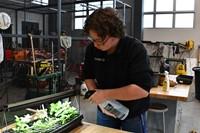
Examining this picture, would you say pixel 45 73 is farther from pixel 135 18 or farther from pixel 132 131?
pixel 135 18

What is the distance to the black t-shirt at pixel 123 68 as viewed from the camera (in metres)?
1.34

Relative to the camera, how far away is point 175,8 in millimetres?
7695

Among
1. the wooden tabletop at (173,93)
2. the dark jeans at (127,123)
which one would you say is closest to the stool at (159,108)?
the wooden tabletop at (173,93)

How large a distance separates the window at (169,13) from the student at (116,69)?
679 cm

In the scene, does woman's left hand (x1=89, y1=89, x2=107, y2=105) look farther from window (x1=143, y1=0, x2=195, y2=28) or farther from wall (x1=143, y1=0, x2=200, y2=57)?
window (x1=143, y1=0, x2=195, y2=28)

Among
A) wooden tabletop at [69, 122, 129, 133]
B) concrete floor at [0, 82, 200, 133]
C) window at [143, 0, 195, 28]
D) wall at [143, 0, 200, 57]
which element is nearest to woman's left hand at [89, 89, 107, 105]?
wooden tabletop at [69, 122, 129, 133]

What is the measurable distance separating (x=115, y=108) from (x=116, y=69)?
9.7 inches

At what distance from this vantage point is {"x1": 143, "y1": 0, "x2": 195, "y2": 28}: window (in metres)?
7.57

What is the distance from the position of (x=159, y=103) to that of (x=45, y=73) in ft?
5.60

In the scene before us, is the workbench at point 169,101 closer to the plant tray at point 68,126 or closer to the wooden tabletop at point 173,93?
the wooden tabletop at point 173,93

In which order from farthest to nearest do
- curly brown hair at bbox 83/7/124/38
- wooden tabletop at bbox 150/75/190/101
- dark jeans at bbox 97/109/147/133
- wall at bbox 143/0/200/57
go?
wall at bbox 143/0/200/57, wooden tabletop at bbox 150/75/190/101, dark jeans at bbox 97/109/147/133, curly brown hair at bbox 83/7/124/38

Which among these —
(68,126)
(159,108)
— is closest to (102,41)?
(68,126)

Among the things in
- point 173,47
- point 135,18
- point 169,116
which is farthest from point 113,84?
point 173,47

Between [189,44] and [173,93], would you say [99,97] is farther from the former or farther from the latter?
[189,44]
